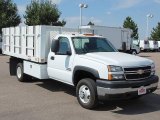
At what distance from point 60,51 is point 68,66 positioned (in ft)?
2.34

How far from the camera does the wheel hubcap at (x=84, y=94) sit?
8.47m

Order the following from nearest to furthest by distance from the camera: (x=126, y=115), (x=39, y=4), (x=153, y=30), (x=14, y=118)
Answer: (x=14, y=118) → (x=126, y=115) → (x=39, y=4) → (x=153, y=30)

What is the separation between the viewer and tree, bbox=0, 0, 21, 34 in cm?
3865

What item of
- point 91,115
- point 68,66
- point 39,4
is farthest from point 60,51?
point 39,4

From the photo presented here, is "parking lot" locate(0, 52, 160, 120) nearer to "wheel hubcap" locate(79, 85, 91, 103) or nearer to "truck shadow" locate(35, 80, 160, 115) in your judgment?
"truck shadow" locate(35, 80, 160, 115)

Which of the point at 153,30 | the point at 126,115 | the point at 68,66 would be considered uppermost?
the point at 153,30

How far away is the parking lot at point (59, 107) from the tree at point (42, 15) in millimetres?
30316

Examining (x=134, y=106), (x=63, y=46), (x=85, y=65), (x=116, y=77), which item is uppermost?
(x=63, y=46)

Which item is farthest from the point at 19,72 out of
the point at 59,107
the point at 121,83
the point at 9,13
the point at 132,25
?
the point at 132,25

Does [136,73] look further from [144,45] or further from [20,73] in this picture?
[144,45]

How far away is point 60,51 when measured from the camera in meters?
9.87

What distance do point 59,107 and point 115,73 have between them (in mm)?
1799

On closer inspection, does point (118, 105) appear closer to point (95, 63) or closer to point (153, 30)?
point (95, 63)

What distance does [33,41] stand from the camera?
11.3 m
